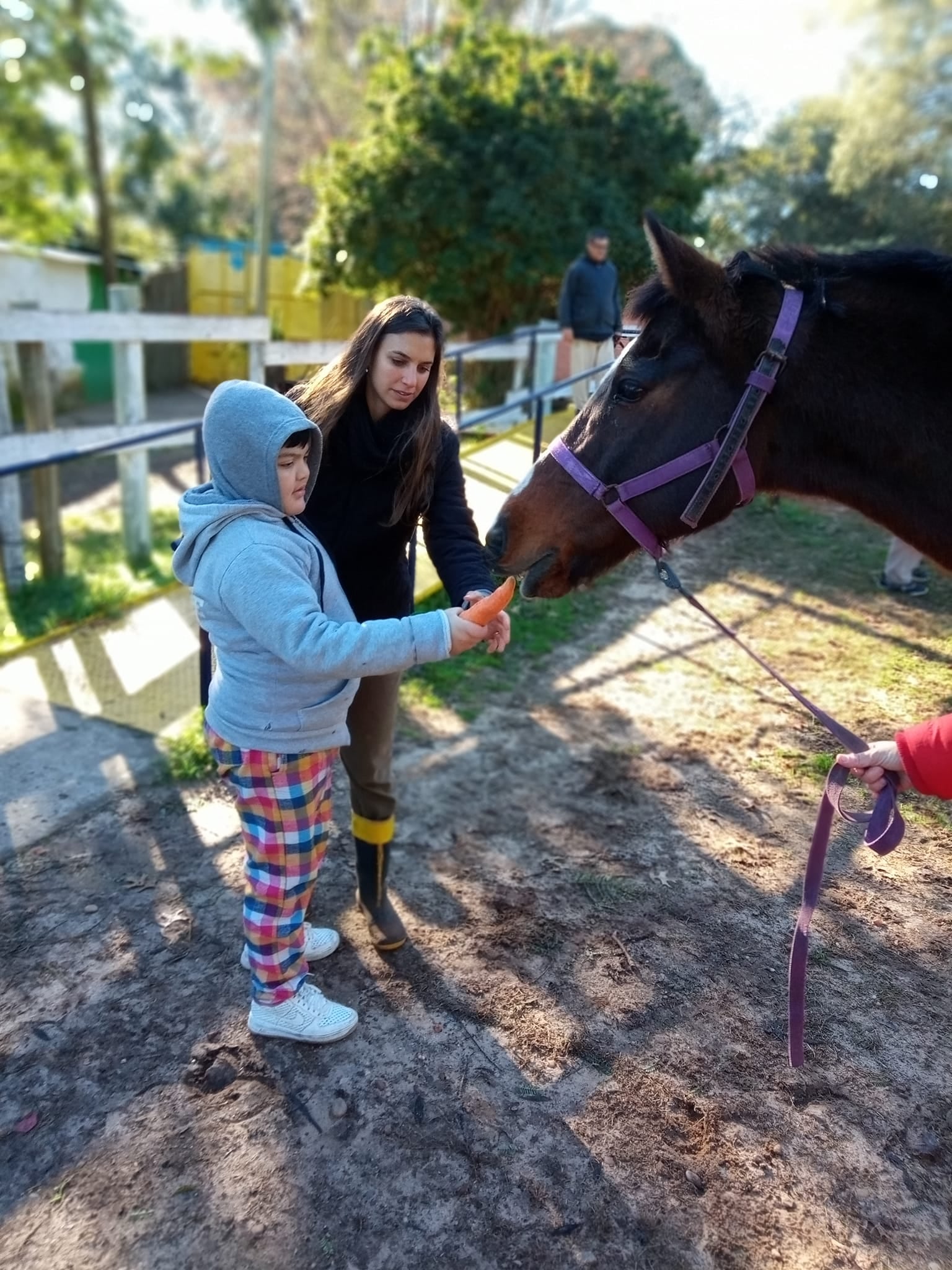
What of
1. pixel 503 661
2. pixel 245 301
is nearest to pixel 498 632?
pixel 503 661

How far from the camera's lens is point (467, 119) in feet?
38.4

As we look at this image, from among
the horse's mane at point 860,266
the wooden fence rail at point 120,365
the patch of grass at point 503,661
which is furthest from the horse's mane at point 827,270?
the wooden fence rail at point 120,365

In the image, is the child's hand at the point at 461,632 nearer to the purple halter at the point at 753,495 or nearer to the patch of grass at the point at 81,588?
the purple halter at the point at 753,495

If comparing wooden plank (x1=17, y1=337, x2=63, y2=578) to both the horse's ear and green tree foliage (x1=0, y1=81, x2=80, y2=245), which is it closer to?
the horse's ear

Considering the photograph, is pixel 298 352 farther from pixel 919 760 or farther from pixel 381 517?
pixel 919 760

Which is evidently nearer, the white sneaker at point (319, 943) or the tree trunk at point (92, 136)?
the white sneaker at point (319, 943)

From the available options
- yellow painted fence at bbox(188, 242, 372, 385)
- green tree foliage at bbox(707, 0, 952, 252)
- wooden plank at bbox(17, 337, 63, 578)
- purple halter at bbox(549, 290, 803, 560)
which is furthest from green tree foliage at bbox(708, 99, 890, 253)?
purple halter at bbox(549, 290, 803, 560)

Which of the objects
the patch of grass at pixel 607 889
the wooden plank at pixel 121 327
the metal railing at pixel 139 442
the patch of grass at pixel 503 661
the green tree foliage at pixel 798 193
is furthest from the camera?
the green tree foliage at pixel 798 193

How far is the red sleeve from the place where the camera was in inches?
70.9

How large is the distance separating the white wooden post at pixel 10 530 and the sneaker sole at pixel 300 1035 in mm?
4845

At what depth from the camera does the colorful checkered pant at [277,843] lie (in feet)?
6.98

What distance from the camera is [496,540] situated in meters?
2.29

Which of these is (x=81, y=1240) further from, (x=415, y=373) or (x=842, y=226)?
(x=842, y=226)

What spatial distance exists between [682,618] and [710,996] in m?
3.54
